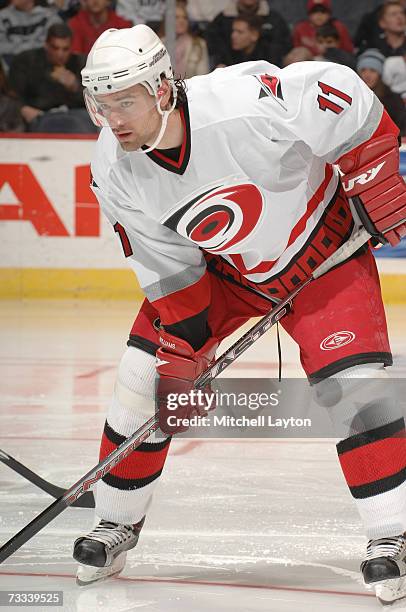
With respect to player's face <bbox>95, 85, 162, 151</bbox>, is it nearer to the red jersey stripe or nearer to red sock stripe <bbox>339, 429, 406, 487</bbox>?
the red jersey stripe

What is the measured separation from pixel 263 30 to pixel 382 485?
5.00 m

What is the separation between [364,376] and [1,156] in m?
4.54

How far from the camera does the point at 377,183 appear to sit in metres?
2.23

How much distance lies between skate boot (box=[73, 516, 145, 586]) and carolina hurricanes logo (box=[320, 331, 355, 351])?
0.54 metres

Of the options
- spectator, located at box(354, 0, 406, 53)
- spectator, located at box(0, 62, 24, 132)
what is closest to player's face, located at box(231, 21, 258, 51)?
spectator, located at box(354, 0, 406, 53)

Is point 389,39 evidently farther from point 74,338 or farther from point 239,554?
point 239,554

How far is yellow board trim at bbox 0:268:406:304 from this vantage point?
6326 millimetres

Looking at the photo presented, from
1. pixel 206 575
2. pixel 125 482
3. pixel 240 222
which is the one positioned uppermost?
pixel 240 222

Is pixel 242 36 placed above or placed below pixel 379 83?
above

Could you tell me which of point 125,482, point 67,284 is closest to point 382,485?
point 125,482

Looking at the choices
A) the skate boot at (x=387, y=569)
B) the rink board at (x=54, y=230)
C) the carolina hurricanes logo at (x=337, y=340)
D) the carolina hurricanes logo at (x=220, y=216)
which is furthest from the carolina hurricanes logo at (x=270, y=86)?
the rink board at (x=54, y=230)

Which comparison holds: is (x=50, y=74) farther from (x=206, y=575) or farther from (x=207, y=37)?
(x=206, y=575)

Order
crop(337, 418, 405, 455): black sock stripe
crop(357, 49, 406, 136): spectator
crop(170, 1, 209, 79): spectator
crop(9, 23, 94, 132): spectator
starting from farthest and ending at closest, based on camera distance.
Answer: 1. crop(9, 23, 94, 132): spectator
2. crop(170, 1, 209, 79): spectator
3. crop(357, 49, 406, 136): spectator
4. crop(337, 418, 405, 455): black sock stripe

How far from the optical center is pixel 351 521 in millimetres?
2664
